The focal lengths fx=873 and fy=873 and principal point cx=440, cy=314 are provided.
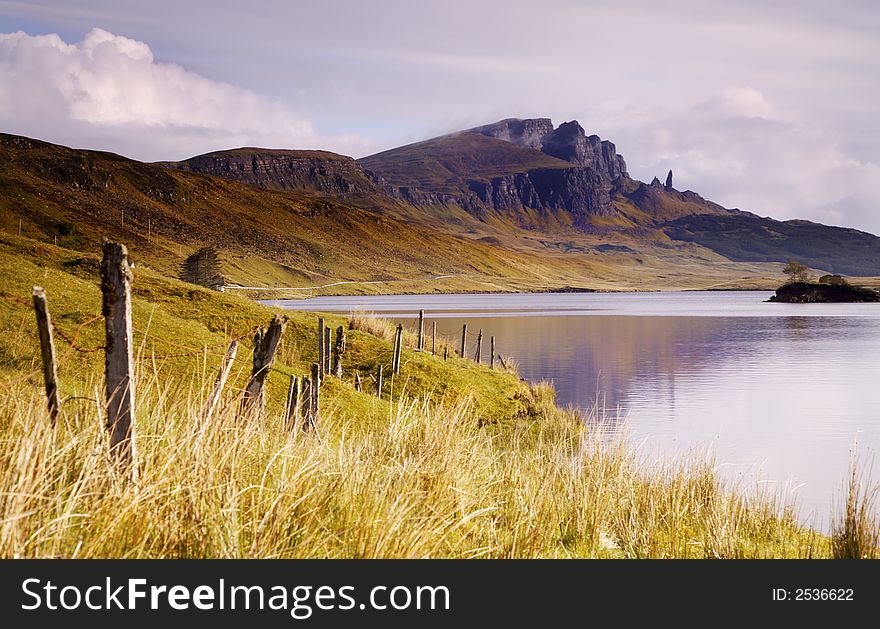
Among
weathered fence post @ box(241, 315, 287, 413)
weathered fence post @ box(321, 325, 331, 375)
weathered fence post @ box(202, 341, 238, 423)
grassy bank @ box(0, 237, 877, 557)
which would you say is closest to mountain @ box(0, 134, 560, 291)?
weathered fence post @ box(321, 325, 331, 375)

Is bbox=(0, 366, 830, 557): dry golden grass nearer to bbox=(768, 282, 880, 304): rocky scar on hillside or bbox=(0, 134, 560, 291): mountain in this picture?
bbox=(768, 282, 880, 304): rocky scar on hillside

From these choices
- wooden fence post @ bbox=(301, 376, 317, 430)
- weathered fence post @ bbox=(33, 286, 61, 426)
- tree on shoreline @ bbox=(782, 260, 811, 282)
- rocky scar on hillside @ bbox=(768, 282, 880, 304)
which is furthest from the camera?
tree on shoreline @ bbox=(782, 260, 811, 282)

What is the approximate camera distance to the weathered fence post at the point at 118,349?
18.0 feet

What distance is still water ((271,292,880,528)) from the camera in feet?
65.0

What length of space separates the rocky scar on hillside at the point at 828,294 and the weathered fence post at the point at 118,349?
12146 cm

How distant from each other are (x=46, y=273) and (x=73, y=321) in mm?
3876

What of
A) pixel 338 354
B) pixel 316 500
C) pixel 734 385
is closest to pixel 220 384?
pixel 316 500

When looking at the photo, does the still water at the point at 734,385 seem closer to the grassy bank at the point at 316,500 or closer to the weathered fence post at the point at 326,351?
the grassy bank at the point at 316,500

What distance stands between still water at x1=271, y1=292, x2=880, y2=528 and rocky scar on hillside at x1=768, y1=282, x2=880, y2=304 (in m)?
49.6

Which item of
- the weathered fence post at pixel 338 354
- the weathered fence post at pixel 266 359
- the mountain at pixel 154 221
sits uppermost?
the mountain at pixel 154 221

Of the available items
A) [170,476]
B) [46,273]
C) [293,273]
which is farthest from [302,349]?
[293,273]

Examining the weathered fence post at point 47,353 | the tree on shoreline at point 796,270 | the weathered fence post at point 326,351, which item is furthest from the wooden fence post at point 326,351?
the tree on shoreline at point 796,270

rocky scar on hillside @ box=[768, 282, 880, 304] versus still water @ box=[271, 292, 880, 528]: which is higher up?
rocky scar on hillside @ box=[768, 282, 880, 304]
